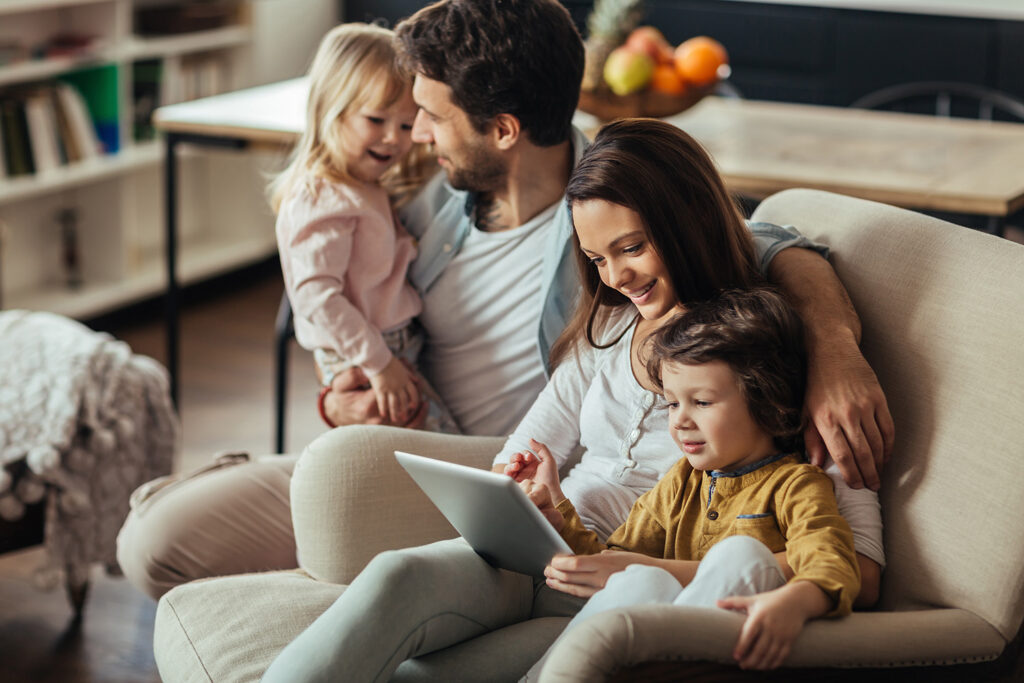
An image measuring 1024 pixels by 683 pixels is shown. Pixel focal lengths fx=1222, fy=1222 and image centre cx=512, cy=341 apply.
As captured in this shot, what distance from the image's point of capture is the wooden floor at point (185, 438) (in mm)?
2201

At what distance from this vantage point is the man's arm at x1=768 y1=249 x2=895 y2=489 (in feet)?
4.25

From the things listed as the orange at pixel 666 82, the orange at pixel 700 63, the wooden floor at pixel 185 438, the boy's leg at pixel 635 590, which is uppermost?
the orange at pixel 700 63

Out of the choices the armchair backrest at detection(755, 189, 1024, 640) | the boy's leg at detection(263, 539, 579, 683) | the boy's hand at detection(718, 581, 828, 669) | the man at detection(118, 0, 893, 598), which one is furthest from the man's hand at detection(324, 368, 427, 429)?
the boy's hand at detection(718, 581, 828, 669)

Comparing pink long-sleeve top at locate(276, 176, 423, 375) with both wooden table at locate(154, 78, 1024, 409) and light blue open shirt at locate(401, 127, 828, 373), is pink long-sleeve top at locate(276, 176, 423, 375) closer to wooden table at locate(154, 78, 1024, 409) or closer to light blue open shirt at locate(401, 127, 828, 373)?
light blue open shirt at locate(401, 127, 828, 373)

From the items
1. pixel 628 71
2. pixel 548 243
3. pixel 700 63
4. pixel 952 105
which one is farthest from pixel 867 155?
pixel 952 105

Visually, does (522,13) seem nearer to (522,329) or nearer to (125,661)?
(522,329)

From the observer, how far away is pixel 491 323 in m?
1.90

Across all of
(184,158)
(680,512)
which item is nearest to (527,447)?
(680,512)

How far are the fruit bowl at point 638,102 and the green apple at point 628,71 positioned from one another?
0.02 metres

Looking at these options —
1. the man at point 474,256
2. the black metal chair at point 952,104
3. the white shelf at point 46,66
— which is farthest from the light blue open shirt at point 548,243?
the black metal chair at point 952,104

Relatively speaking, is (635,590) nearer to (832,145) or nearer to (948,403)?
(948,403)

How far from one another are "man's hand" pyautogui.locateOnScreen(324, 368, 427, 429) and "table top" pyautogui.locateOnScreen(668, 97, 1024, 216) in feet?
2.84

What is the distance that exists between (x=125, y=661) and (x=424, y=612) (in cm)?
114

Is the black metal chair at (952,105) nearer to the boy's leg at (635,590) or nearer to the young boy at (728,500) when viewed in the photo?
the young boy at (728,500)
